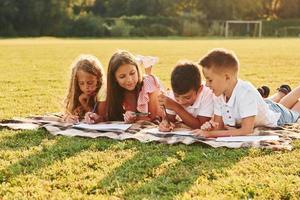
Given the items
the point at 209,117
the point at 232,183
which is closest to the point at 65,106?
the point at 209,117

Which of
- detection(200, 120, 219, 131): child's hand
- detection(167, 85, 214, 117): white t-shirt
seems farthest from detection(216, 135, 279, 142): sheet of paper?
detection(167, 85, 214, 117): white t-shirt

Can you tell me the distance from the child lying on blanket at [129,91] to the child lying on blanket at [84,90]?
0.61 ft

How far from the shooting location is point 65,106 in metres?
7.05

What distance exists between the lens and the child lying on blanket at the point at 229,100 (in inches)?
215

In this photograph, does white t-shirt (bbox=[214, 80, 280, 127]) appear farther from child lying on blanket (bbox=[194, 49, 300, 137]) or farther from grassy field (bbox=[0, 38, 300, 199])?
grassy field (bbox=[0, 38, 300, 199])

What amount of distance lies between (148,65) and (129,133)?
1.26 meters

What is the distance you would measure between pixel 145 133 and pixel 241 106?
107 centimetres

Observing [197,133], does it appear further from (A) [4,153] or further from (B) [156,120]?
(A) [4,153]

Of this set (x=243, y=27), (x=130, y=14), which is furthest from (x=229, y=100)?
(x=130, y=14)

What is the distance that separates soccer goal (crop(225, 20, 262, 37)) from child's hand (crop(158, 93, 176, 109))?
55787 mm

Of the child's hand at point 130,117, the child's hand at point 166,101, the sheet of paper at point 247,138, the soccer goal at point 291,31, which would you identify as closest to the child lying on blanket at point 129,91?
the child's hand at point 130,117

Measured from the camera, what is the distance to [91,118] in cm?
657

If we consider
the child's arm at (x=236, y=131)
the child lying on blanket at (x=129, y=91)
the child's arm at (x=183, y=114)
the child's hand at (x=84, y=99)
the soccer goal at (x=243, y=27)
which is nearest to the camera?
the child's arm at (x=236, y=131)

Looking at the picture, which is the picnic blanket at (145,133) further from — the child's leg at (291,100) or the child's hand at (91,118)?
the child's leg at (291,100)
